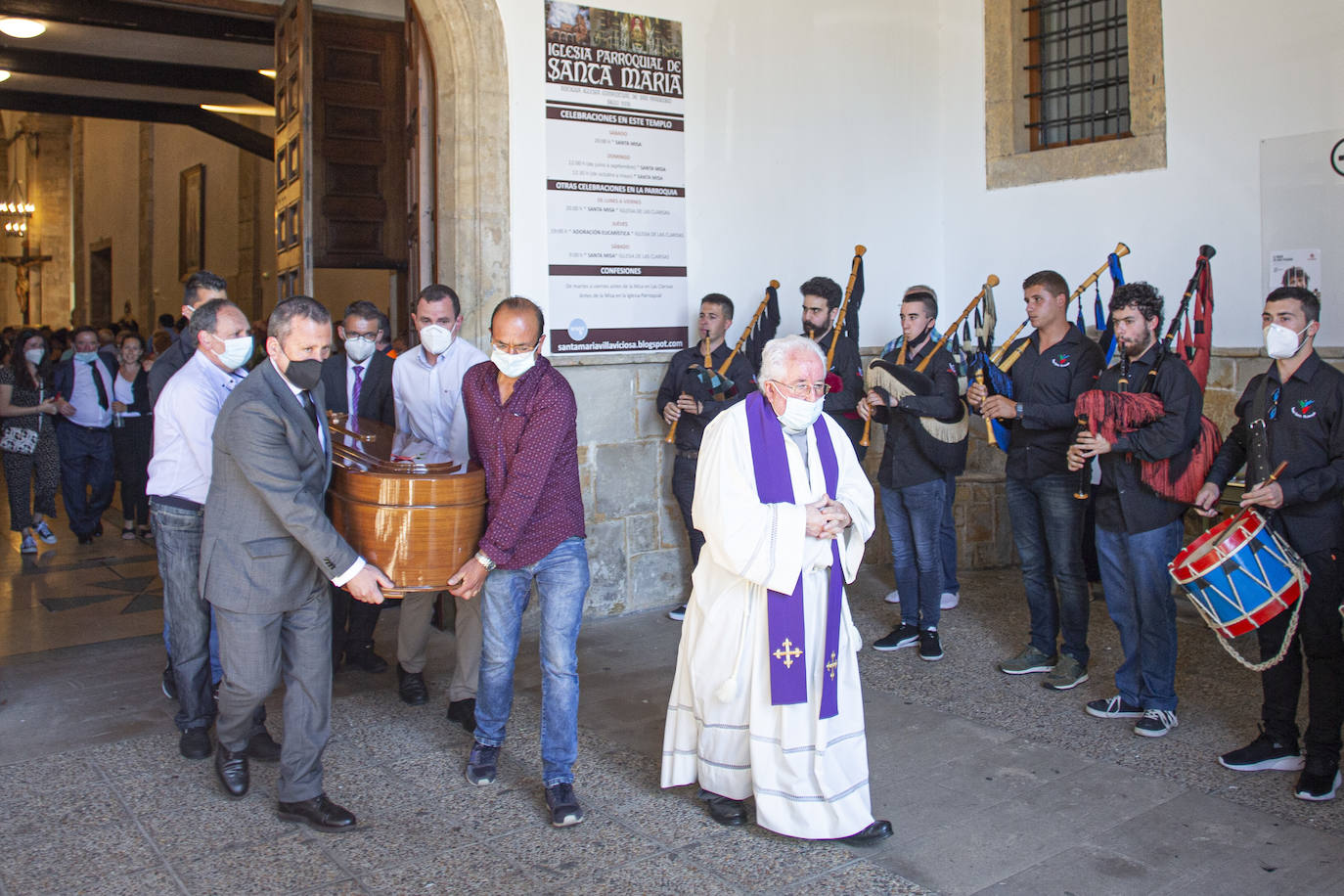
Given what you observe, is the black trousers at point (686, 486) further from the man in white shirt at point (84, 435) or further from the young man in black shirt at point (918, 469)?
the man in white shirt at point (84, 435)

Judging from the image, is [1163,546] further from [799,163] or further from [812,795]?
[799,163]

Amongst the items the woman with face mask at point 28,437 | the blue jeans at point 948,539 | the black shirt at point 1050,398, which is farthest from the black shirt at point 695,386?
the woman with face mask at point 28,437

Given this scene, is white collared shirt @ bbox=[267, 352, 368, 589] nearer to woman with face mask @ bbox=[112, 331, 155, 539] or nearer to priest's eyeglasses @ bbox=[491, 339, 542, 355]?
priest's eyeglasses @ bbox=[491, 339, 542, 355]

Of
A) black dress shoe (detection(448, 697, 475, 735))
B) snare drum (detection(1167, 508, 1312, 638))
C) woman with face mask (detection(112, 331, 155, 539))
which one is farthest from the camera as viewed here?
woman with face mask (detection(112, 331, 155, 539))

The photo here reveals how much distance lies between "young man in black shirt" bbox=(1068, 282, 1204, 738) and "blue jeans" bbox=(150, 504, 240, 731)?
11.7 ft

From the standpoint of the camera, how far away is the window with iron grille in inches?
302

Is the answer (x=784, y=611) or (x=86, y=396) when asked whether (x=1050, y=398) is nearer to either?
(x=784, y=611)

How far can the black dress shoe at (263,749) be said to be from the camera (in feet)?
14.7

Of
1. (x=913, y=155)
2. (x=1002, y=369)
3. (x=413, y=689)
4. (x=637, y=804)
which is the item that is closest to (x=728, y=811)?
(x=637, y=804)

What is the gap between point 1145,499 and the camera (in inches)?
185

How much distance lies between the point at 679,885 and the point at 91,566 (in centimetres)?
652

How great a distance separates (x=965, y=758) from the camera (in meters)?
4.43

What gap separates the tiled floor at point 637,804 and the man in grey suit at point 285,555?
0.34m

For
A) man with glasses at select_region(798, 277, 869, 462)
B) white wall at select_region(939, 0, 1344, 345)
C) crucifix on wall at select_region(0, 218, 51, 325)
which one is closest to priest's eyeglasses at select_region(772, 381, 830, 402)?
man with glasses at select_region(798, 277, 869, 462)
